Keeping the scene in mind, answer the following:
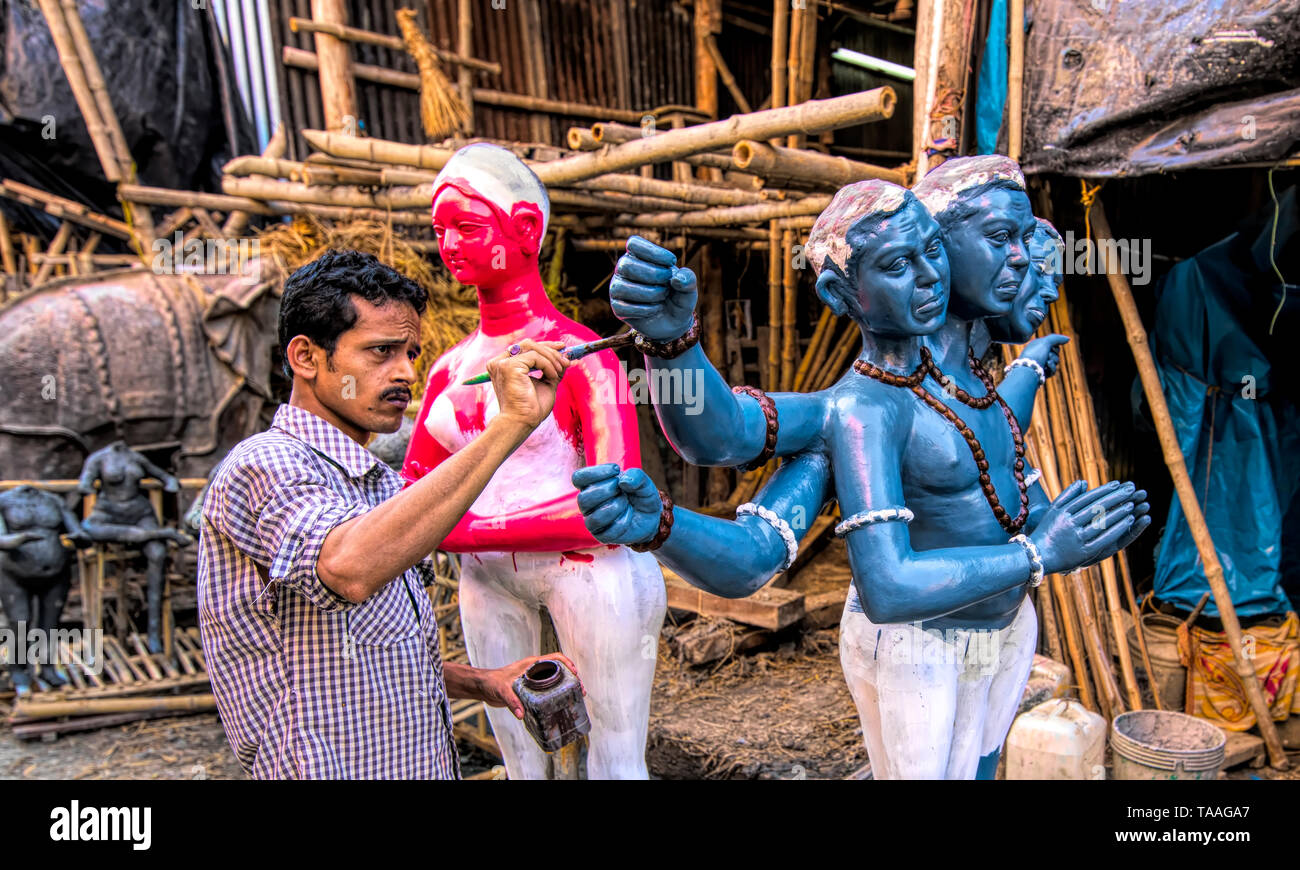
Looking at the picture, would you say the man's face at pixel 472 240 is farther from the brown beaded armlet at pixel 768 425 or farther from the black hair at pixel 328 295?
the brown beaded armlet at pixel 768 425

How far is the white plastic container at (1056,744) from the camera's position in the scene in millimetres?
2965

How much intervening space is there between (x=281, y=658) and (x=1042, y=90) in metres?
3.18

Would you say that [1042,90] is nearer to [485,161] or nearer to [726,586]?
[485,161]

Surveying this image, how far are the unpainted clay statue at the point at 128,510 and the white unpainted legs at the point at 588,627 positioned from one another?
3179mm

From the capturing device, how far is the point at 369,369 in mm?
1590

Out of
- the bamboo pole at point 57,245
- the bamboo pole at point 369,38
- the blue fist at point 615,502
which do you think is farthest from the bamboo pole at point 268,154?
the blue fist at point 615,502

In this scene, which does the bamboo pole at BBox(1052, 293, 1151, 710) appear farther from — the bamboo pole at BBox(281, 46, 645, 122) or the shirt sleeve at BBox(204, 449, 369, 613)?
the bamboo pole at BBox(281, 46, 645, 122)

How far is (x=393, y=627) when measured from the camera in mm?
1553

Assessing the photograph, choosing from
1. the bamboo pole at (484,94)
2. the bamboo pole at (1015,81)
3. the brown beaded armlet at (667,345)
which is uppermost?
the bamboo pole at (484,94)

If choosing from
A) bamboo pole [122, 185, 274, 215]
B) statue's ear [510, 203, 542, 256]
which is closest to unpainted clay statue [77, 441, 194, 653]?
bamboo pole [122, 185, 274, 215]

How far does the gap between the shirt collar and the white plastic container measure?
2493 mm

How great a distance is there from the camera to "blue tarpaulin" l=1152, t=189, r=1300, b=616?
4145 millimetres
